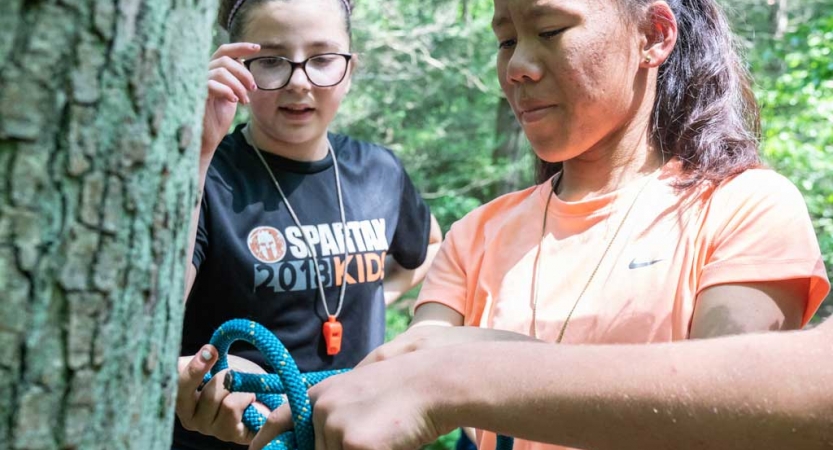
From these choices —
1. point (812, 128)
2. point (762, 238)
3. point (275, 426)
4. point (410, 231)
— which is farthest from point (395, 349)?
point (812, 128)

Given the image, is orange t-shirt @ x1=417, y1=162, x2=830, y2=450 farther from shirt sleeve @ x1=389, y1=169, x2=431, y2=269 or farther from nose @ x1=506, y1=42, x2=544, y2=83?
shirt sleeve @ x1=389, y1=169, x2=431, y2=269

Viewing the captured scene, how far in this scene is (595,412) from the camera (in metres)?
0.93

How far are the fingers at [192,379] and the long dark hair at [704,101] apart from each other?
1.08m

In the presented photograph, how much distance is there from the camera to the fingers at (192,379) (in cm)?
180

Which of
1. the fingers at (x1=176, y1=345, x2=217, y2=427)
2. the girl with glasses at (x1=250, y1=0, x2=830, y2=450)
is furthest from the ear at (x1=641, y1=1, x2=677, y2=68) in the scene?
the fingers at (x1=176, y1=345, x2=217, y2=427)

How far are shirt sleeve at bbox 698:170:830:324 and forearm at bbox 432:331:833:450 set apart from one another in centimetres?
47

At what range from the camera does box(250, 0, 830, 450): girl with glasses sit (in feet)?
3.18

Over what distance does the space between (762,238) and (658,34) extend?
559 mm

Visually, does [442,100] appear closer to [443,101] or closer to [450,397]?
[443,101]

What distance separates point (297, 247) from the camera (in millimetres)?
2607

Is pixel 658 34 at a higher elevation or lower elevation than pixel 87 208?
higher

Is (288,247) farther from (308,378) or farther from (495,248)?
(308,378)

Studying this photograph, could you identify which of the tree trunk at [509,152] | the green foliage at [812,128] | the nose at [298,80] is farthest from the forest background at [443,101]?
the nose at [298,80]

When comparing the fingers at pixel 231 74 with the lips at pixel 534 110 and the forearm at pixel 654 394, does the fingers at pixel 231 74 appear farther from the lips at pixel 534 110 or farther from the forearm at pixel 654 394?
the forearm at pixel 654 394
